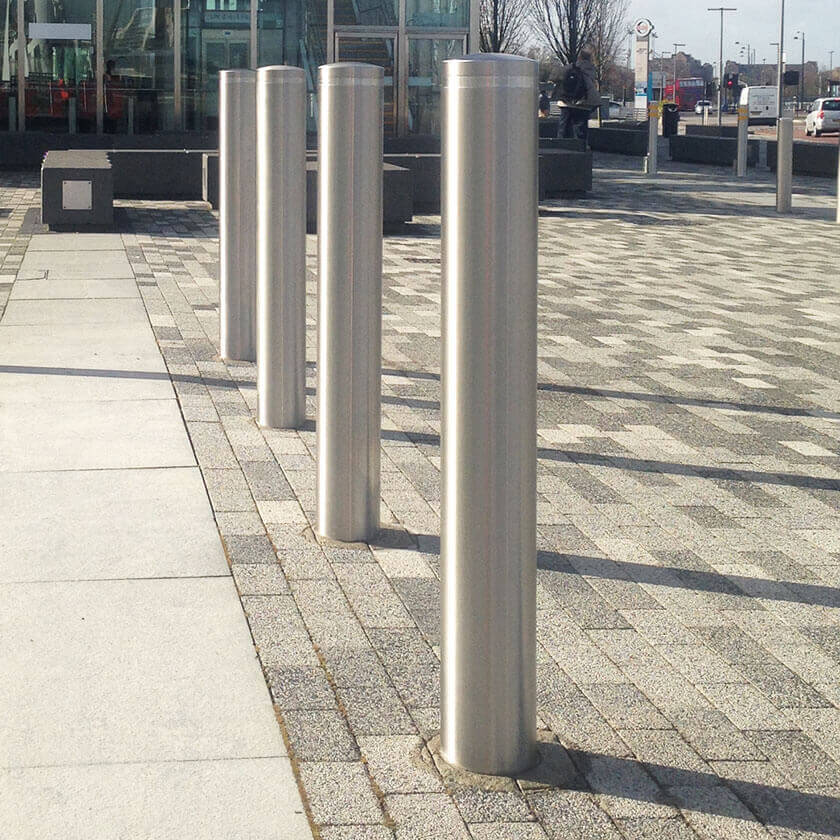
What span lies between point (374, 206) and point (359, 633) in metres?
1.55

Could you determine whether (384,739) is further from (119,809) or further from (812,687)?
(812,687)

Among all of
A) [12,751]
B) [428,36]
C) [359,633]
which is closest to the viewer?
[12,751]

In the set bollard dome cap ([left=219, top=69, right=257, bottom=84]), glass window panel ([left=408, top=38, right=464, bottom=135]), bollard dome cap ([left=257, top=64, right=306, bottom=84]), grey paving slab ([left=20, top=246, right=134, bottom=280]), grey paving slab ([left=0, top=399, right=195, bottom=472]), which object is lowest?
grey paving slab ([left=0, top=399, right=195, bottom=472])

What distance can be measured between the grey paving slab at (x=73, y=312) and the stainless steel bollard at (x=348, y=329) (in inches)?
203

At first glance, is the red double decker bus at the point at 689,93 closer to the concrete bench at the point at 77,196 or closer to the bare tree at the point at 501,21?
the bare tree at the point at 501,21

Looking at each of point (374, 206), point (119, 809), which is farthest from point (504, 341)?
point (374, 206)

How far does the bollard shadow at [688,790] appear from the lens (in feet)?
9.59

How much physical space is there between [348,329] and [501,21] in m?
56.9

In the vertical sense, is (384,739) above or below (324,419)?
below

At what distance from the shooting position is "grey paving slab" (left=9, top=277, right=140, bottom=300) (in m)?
11.1

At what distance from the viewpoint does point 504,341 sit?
2.94 meters

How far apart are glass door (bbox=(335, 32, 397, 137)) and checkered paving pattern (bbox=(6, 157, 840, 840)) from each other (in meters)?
19.0

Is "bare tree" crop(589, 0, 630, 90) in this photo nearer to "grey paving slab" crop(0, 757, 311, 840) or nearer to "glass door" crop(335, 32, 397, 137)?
"glass door" crop(335, 32, 397, 137)

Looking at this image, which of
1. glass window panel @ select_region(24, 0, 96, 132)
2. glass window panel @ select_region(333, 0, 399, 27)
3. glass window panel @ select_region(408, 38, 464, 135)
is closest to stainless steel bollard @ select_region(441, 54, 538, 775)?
glass window panel @ select_region(408, 38, 464, 135)
